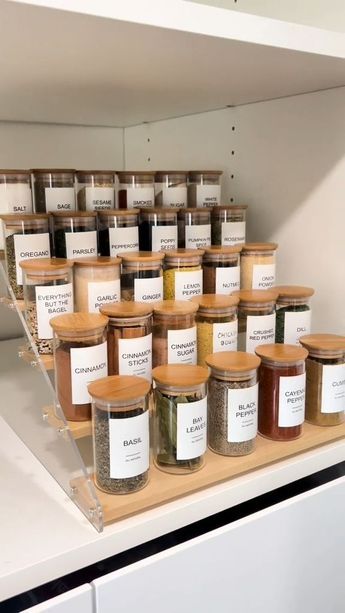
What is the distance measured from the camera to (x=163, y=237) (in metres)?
0.96

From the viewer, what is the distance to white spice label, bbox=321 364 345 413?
82cm

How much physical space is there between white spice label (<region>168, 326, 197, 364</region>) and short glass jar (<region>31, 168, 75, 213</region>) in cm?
30

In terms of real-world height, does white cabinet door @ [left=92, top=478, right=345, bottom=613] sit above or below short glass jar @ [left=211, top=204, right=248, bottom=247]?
below

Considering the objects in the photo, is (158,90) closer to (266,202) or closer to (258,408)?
(266,202)

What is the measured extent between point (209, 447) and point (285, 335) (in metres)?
0.24

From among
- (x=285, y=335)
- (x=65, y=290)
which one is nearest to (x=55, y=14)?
(x=65, y=290)

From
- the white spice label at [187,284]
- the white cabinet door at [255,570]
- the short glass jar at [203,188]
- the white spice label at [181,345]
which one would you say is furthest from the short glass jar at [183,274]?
the white cabinet door at [255,570]

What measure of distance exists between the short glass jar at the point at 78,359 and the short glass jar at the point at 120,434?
4cm

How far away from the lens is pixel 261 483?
2.47 ft

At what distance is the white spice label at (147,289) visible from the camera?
851 millimetres

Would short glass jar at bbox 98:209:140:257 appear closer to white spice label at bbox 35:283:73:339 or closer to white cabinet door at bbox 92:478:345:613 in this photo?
white spice label at bbox 35:283:73:339

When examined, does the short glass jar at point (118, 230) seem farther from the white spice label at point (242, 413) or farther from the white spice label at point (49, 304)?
the white spice label at point (242, 413)

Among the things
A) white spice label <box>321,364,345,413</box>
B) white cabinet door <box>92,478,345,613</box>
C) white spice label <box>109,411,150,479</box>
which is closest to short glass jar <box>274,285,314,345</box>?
white spice label <box>321,364,345,413</box>

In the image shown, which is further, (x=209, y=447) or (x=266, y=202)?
(x=266, y=202)
